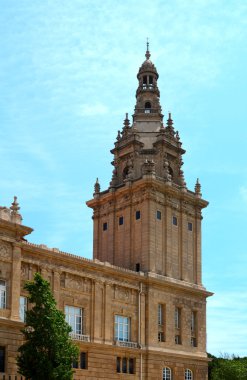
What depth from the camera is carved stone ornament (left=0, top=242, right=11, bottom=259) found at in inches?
2056

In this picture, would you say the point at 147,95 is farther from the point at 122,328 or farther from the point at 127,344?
the point at 127,344

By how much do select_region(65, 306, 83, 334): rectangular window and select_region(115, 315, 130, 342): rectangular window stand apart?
440 centimetres

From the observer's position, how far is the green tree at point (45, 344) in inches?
1829

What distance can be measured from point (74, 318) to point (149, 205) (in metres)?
15.4

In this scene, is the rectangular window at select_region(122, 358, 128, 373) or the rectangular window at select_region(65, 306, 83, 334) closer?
the rectangular window at select_region(65, 306, 83, 334)

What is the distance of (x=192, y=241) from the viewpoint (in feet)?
242

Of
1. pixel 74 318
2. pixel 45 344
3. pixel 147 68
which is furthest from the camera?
pixel 147 68

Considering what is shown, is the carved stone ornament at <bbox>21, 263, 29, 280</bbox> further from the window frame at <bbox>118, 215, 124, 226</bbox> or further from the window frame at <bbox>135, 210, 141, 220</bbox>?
the window frame at <bbox>118, 215, 124, 226</bbox>

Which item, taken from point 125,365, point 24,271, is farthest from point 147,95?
point 125,365

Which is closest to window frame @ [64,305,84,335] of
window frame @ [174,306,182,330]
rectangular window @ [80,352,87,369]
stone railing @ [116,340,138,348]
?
rectangular window @ [80,352,87,369]

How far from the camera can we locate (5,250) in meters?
52.5

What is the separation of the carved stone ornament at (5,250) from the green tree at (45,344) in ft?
15.7

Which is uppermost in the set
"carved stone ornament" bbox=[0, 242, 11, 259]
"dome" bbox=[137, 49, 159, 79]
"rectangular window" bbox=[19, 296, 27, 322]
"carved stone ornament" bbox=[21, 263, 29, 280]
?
"dome" bbox=[137, 49, 159, 79]

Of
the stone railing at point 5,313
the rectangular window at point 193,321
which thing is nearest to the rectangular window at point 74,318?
the stone railing at point 5,313
